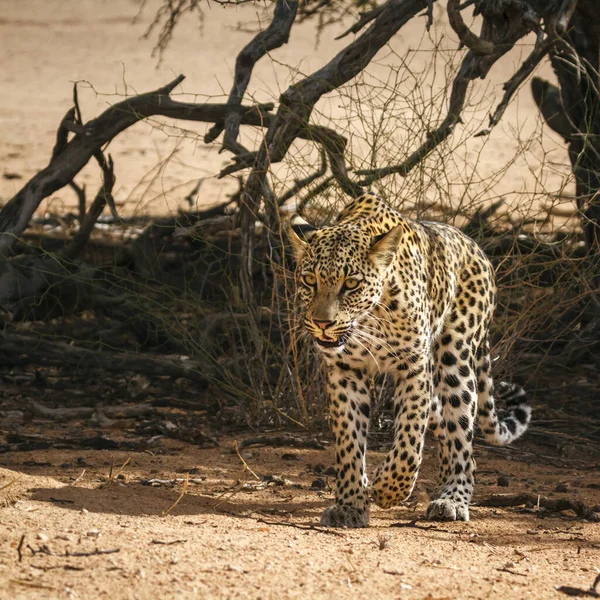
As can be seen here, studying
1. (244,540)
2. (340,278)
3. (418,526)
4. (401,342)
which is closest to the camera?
(244,540)

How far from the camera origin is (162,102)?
8.77m

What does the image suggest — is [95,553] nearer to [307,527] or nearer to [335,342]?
[307,527]

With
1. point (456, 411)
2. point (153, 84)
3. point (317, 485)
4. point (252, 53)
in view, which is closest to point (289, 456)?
point (317, 485)

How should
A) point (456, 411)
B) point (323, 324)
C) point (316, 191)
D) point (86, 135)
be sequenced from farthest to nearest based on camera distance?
point (86, 135), point (316, 191), point (456, 411), point (323, 324)

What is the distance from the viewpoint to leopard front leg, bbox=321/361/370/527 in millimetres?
5762

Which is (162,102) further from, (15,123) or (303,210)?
(15,123)

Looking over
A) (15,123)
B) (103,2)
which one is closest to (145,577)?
(15,123)

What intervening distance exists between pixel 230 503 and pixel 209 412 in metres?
2.34

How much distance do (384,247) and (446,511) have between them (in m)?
1.50

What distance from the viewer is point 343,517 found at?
224 inches

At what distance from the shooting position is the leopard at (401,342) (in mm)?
5406

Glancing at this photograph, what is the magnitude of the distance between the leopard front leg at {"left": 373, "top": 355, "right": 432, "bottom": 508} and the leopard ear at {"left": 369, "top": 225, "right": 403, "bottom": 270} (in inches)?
22.8

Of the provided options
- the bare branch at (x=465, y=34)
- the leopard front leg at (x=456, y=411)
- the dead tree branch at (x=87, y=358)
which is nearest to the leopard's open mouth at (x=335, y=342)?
the leopard front leg at (x=456, y=411)

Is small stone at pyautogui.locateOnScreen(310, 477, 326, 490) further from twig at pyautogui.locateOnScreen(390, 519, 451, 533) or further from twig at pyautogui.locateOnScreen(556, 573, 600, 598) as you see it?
twig at pyautogui.locateOnScreen(556, 573, 600, 598)
